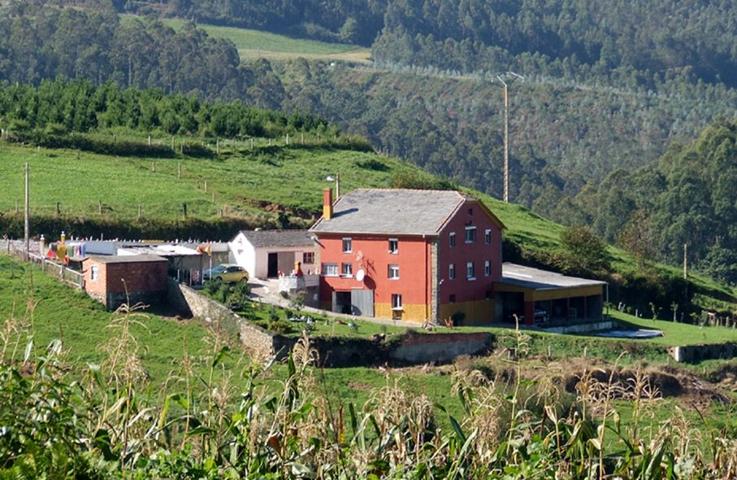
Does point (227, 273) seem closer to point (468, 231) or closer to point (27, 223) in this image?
point (27, 223)

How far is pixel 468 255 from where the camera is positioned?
1567 inches

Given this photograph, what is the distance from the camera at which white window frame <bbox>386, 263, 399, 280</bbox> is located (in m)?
38.9

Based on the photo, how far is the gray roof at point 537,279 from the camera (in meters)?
40.8

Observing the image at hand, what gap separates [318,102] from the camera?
4879 inches

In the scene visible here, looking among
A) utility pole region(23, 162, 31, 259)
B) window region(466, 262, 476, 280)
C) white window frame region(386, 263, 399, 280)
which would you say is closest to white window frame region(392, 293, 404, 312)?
white window frame region(386, 263, 399, 280)

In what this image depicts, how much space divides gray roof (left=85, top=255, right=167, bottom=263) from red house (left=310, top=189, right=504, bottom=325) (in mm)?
4473

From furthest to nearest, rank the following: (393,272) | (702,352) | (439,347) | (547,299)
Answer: (547,299)
(393,272)
(702,352)
(439,347)

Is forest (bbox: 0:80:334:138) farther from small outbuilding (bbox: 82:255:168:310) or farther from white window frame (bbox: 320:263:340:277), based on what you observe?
small outbuilding (bbox: 82:255:168:310)

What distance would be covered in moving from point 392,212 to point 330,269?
7.11ft

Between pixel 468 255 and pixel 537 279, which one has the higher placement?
pixel 468 255

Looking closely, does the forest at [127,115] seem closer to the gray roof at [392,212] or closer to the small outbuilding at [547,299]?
the gray roof at [392,212]

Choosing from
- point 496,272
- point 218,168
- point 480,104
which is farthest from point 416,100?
point 496,272

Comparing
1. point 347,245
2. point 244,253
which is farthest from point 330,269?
point 244,253

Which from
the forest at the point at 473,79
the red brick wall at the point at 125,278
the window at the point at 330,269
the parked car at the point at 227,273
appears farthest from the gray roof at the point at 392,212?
the forest at the point at 473,79
